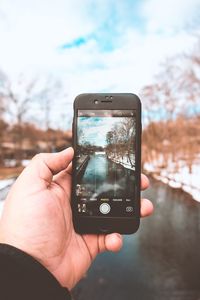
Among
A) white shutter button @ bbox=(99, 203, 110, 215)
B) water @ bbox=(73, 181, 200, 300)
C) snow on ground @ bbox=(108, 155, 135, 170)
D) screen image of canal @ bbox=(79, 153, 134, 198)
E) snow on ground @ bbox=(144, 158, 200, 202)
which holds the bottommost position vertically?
water @ bbox=(73, 181, 200, 300)

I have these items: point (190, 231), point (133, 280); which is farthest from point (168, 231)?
point (133, 280)

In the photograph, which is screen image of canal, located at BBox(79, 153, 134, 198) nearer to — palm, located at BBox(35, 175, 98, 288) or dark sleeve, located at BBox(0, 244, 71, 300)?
palm, located at BBox(35, 175, 98, 288)

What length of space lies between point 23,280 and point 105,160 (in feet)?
0.87

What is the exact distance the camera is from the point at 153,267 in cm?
238

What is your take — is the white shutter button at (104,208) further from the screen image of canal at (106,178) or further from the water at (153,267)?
the water at (153,267)

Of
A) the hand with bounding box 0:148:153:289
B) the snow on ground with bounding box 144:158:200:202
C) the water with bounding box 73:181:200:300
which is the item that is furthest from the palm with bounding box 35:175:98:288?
the snow on ground with bounding box 144:158:200:202

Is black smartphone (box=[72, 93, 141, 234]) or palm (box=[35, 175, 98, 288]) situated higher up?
black smartphone (box=[72, 93, 141, 234])

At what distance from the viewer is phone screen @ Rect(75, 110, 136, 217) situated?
0.64 meters

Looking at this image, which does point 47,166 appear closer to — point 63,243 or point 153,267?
point 63,243

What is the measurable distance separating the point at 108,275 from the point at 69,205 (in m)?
1.78

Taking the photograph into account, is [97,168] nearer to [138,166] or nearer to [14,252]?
[138,166]

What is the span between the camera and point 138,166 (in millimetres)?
642

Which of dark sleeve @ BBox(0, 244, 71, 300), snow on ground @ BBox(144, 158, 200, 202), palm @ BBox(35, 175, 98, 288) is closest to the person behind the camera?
dark sleeve @ BBox(0, 244, 71, 300)

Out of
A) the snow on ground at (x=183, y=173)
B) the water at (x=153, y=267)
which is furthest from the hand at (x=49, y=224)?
the snow on ground at (x=183, y=173)
